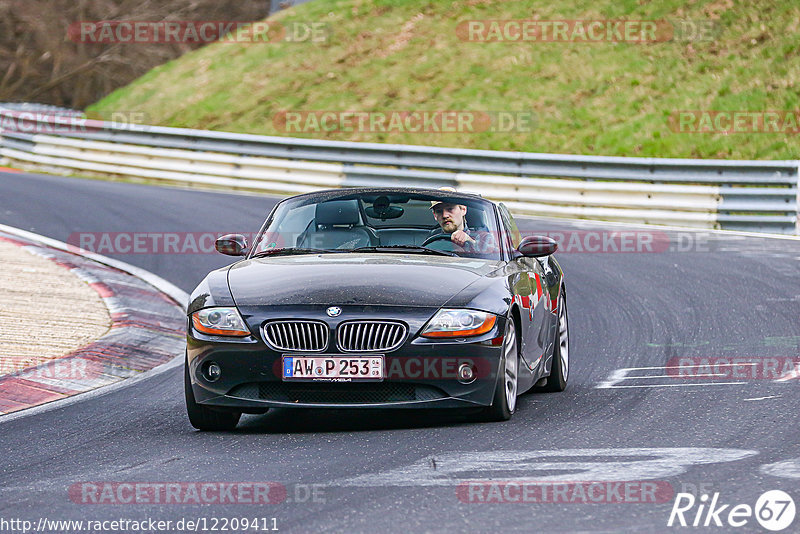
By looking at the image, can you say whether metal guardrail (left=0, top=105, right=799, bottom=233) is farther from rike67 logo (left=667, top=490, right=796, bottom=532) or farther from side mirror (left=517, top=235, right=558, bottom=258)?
rike67 logo (left=667, top=490, right=796, bottom=532)

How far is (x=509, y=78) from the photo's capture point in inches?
1188

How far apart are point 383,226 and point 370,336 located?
5.82ft

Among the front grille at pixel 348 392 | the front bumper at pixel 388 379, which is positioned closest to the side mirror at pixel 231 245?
the front bumper at pixel 388 379

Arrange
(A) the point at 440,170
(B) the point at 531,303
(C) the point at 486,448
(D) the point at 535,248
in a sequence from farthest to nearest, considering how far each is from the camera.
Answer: (A) the point at 440,170 < (D) the point at 535,248 < (B) the point at 531,303 < (C) the point at 486,448

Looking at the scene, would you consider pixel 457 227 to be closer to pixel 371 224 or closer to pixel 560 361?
pixel 371 224

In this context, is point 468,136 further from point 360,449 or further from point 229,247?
point 360,449

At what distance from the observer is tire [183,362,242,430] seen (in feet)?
23.3

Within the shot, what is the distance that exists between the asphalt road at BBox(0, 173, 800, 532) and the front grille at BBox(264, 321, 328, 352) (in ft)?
1.60

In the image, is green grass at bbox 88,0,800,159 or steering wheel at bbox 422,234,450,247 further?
green grass at bbox 88,0,800,159

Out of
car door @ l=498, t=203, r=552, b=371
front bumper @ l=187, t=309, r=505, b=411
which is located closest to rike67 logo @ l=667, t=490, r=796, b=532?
front bumper @ l=187, t=309, r=505, b=411

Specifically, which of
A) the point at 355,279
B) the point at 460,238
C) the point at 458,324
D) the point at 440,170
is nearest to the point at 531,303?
the point at 460,238

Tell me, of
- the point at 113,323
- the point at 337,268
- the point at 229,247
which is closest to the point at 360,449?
the point at 337,268

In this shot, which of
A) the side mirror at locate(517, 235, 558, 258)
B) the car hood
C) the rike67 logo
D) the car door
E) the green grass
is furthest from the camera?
the green grass

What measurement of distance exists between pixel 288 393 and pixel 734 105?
2053 centimetres
